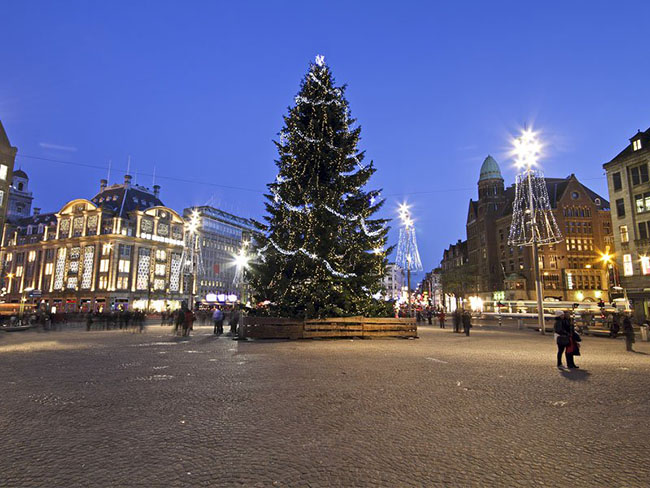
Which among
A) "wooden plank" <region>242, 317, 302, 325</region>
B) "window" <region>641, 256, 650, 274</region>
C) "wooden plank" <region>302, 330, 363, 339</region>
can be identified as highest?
"window" <region>641, 256, 650, 274</region>

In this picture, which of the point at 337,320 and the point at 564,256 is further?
the point at 564,256

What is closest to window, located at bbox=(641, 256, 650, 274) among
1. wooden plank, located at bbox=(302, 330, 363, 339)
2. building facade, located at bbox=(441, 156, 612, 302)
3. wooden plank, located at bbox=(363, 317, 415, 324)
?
wooden plank, located at bbox=(363, 317, 415, 324)

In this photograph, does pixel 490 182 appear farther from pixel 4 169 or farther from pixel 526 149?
pixel 4 169

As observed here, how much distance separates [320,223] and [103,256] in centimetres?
7614

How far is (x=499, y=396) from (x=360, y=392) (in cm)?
248

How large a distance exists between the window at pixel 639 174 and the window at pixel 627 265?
283 inches

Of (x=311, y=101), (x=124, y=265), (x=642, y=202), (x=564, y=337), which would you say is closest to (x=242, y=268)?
(x=124, y=265)

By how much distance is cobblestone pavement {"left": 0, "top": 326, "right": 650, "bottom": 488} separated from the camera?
13.0 feet

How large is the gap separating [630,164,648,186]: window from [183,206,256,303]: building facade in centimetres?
8060

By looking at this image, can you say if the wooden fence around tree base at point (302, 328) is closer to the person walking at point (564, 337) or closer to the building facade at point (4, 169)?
the person walking at point (564, 337)

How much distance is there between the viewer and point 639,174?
130 ft

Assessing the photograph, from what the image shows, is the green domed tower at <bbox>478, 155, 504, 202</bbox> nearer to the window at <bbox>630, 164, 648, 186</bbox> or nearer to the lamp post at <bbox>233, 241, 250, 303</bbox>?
the lamp post at <bbox>233, 241, 250, 303</bbox>

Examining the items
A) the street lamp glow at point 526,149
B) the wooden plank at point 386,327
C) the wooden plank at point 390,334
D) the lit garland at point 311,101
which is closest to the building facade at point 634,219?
the street lamp glow at point 526,149

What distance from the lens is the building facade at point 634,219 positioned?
1517 inches
